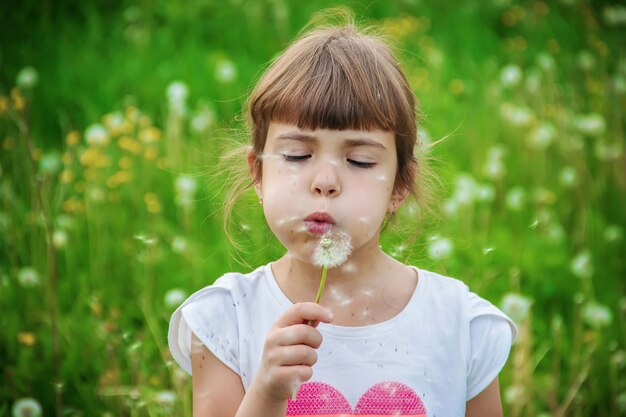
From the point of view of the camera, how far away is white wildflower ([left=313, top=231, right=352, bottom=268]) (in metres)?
1.28

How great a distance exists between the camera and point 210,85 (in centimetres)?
347

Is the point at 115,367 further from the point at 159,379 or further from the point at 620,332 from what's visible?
the point at 620,332

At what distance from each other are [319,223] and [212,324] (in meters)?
0.29

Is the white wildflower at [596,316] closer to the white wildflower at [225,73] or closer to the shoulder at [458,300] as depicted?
the shoulder at [458,300]

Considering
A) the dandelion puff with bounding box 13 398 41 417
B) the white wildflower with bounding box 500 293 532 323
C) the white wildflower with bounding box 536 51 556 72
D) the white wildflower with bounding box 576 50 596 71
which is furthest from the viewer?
the white wildflower with bounding box 576 50 596 71

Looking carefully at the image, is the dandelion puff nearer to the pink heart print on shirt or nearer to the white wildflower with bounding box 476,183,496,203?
the pink heart print on shirt

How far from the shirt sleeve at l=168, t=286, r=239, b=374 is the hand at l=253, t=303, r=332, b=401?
22 cm

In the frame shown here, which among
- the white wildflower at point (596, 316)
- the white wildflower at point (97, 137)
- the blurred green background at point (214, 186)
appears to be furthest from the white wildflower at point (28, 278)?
the white wildflower at point (596, 316)

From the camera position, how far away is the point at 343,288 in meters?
1.45

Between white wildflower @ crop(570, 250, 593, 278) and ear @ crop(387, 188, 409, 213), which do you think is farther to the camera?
white wildflower @ crop(570, 250, 593, 278)

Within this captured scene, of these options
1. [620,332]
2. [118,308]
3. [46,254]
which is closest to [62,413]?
[118,308]

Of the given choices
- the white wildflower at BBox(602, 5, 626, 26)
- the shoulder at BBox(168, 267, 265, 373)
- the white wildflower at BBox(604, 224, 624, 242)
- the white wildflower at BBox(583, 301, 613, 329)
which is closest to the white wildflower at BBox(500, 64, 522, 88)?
the white wildflower at BBox(604, 224, 624, 242)

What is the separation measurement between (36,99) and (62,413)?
5.55 ft

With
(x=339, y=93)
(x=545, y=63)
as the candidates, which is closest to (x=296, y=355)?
(x=339, y=93)
